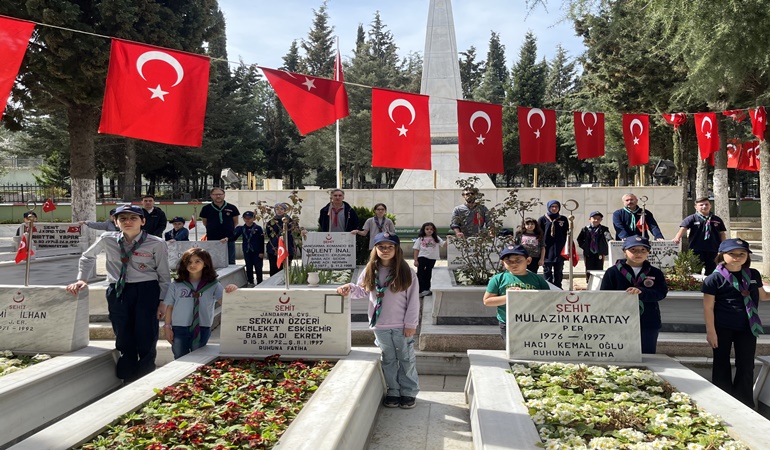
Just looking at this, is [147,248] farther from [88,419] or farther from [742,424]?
[742,424]

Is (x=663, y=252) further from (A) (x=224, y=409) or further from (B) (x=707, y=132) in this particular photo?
(A) (x=224, y=409)

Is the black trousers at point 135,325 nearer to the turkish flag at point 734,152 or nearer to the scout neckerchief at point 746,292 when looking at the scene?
the scout neckerchief at point 746,292

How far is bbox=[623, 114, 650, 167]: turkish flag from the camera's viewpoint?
12.3m

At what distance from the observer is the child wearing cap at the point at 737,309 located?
497 cm

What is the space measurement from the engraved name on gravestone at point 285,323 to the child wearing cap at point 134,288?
0.71 m

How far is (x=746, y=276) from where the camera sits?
5035 millimetres

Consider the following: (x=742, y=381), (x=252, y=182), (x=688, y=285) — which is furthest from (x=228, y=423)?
(x=252, y=182)

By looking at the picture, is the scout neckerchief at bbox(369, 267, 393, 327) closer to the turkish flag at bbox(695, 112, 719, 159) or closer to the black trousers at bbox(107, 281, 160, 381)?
the black trousers at bbox(107, 281, 160, 381)

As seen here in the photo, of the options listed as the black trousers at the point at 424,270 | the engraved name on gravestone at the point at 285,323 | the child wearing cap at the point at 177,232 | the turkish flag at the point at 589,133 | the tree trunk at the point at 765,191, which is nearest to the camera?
the engraved name on gravestone at the point at 285,323

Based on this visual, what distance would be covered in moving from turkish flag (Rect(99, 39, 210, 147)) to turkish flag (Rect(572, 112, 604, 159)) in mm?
7447

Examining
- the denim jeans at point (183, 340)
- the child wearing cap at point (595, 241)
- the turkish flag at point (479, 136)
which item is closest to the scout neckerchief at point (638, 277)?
the denim jeans at point (183, 340)

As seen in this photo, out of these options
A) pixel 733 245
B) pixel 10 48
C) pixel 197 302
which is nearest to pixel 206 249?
pixel 10 48

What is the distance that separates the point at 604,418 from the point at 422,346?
10.2 ft

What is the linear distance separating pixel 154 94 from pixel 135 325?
3414mm
